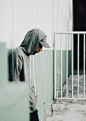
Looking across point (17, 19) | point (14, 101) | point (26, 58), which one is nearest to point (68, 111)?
point (26, 58)

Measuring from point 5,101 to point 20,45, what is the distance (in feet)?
3.20

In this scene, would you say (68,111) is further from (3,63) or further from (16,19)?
(3,63)

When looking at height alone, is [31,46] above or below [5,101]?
above

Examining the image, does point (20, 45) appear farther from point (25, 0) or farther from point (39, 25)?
point (39, 25)

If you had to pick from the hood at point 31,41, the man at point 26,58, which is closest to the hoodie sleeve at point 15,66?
the man at point 26,58

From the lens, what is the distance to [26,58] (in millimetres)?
3162

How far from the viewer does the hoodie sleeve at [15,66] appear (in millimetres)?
2554

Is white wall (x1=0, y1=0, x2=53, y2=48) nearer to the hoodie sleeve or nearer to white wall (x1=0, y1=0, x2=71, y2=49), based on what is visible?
white wall (x1=0, y1=0, x2=71, y2=49)

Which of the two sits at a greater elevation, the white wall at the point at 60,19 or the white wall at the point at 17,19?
the white wall at the point at 60,19

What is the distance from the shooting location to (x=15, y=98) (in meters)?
2.49

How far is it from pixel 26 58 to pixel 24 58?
4.7 inches

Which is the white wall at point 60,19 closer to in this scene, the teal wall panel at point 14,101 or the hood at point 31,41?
the hood at point 31,41

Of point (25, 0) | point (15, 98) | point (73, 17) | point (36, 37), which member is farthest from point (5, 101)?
point (73, 17)

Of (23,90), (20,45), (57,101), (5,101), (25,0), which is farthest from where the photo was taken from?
(57,101)
